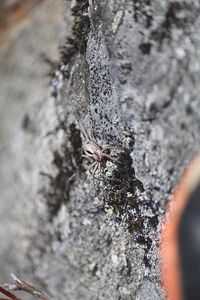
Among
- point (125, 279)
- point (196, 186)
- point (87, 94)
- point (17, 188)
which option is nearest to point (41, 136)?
point (17, 188)

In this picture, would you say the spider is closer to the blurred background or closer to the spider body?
the spider body

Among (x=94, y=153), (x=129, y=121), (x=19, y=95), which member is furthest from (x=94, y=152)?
(x=19, y=95)

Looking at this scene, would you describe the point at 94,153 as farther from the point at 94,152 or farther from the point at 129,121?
the point at 129,121

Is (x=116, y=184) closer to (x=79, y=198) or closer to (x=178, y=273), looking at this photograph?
(x=79, y=198)

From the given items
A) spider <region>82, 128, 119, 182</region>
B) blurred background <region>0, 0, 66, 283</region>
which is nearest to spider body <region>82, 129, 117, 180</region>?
spider <region>82, 128, 119, 182</region>

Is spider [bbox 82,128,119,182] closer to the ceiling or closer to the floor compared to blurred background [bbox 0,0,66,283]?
closer to the floor

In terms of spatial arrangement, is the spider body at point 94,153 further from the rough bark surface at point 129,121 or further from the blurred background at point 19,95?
the blurred background at point 19,95
